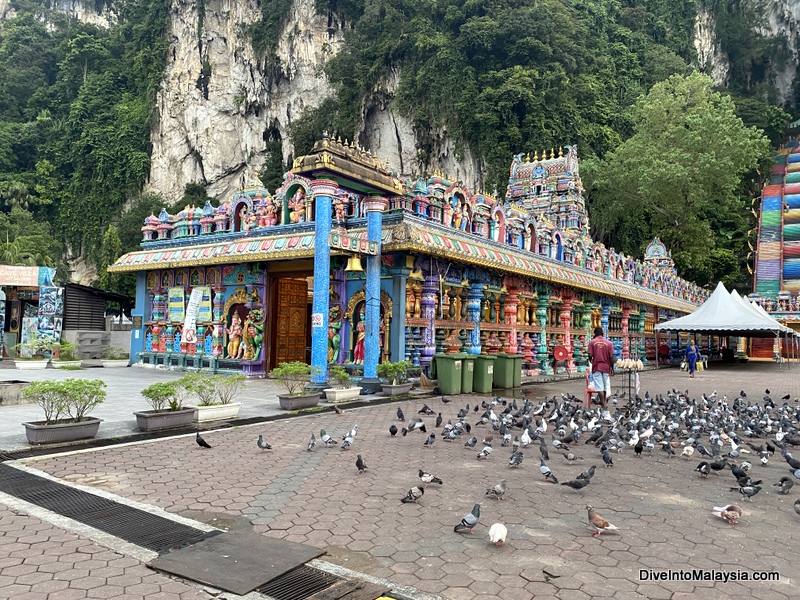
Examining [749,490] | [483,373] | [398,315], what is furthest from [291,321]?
[749,490]

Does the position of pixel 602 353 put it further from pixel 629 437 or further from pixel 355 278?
→ pixel 355 278

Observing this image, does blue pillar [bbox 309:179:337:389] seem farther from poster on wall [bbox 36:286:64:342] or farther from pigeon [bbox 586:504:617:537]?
poster on wall [bbox 36:286:64:342]

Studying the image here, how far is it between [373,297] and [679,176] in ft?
113

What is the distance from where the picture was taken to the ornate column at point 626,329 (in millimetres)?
28981

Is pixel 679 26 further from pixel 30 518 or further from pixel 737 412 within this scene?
pixel 30 518

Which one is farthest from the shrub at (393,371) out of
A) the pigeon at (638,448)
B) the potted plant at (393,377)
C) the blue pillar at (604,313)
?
the blue pillar at (604,313)

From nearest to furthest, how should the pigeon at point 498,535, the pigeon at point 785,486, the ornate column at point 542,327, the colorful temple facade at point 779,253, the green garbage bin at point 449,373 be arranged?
the pigeon at point 498,535, the pigeon at point 785,486, the green garbage bin at point 449,373, the ornate column at point 542,327, the colorful temple facade at point 779,253

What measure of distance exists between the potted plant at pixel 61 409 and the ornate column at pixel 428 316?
955cm

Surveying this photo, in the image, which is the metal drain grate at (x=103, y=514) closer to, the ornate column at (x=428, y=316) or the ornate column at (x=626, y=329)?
the ornate column at (x=428, y=316)

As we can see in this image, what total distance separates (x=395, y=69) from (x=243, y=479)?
56.9m

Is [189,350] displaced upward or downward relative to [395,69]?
downward

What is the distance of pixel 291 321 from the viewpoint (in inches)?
793

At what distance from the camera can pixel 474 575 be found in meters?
4.21

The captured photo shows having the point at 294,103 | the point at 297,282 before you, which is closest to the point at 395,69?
the point at 294,103
